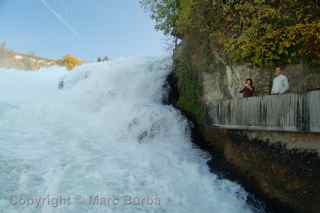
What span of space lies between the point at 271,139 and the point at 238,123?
83 cm

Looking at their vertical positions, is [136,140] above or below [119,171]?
above

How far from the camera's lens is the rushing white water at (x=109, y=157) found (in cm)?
477

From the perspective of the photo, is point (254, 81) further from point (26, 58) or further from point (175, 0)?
point (26, 58)

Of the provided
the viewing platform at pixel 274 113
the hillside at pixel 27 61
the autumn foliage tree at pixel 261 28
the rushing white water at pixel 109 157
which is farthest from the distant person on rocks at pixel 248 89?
the hillside at pixel 27 61

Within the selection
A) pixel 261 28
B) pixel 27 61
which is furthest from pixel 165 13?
pixel 27 61

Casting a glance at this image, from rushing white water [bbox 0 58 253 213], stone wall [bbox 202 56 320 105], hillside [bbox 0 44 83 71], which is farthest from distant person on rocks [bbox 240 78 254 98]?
hillside [bbox 0 44 83 71]

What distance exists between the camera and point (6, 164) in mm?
5582

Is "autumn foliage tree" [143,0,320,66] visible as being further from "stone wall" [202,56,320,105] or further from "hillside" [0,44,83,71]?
"hillside" [0,44,83,71]

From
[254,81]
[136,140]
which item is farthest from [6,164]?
[254,81]

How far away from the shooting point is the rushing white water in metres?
4.77

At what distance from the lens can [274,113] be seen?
4875 millimetres

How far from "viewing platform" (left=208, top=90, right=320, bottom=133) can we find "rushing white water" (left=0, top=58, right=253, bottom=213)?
1592 mm

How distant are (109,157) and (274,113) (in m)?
→ 4.19

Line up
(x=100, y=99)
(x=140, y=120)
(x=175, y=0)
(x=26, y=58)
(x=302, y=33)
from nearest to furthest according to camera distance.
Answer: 1. (x=302, y=33)
2. (x=140, y=120)
3. (x=175, y=0)
4. (x=100, y=99)
5. (x=26, y=58)
